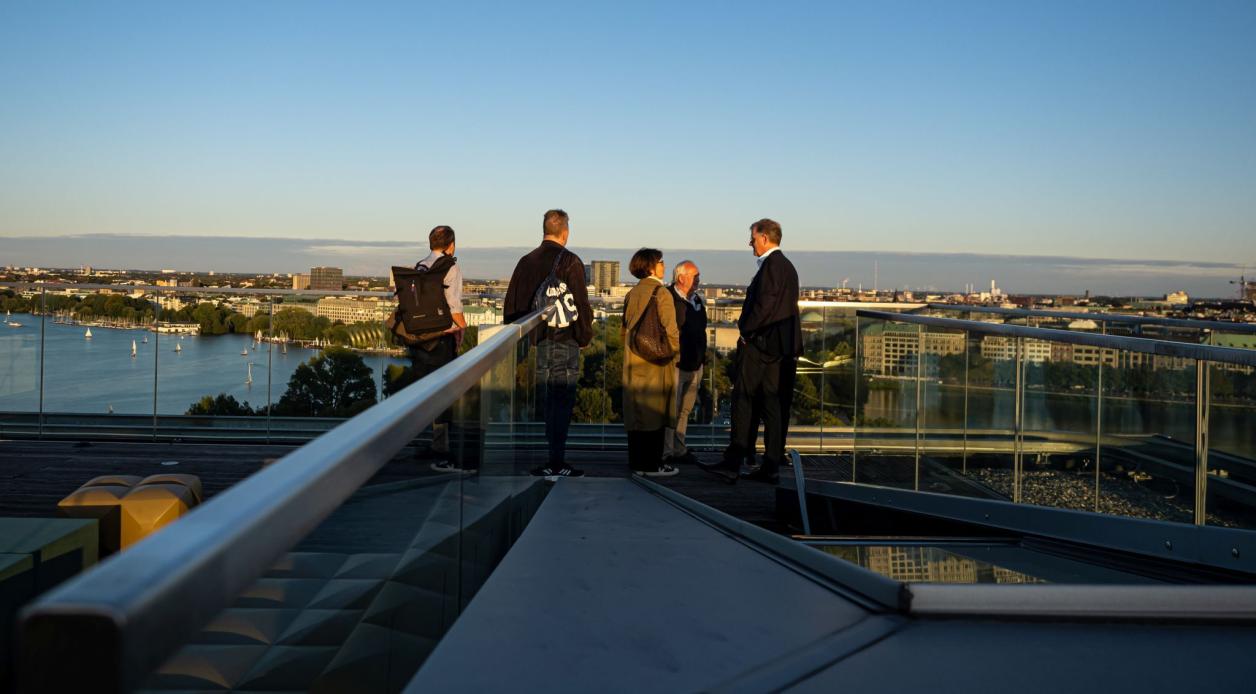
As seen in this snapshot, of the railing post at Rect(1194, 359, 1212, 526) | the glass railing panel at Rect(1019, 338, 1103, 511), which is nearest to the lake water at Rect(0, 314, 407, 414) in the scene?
the glass railing panel at Rect(1019, 338, 1103, 511)

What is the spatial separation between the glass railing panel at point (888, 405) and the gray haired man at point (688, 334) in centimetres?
151

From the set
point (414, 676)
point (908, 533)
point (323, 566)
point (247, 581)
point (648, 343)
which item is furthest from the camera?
point (648, 343)

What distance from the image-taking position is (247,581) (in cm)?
105

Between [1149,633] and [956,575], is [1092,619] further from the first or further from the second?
[956,575]

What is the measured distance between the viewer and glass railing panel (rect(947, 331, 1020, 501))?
582cm

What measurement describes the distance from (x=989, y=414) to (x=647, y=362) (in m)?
3.26

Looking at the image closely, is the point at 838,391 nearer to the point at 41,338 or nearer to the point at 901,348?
the point at 901,348

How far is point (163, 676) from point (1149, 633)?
221cm

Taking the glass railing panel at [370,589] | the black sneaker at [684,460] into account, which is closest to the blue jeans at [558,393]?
the black sneaker at [684,460]

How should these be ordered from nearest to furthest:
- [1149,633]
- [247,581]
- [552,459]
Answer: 1. [247,581]
2. [1149,633]
3. [552,459]

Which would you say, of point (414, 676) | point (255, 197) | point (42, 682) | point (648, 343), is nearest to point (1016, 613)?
point (414, 676)

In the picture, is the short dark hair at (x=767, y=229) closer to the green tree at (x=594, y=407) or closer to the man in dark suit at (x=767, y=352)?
the man in dark suit at (x=767, y=352)

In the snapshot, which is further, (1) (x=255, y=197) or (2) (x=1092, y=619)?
(1) (x=255, y=197)

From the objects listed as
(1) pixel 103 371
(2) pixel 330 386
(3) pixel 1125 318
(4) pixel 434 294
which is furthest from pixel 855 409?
(1) pixel 103 371
